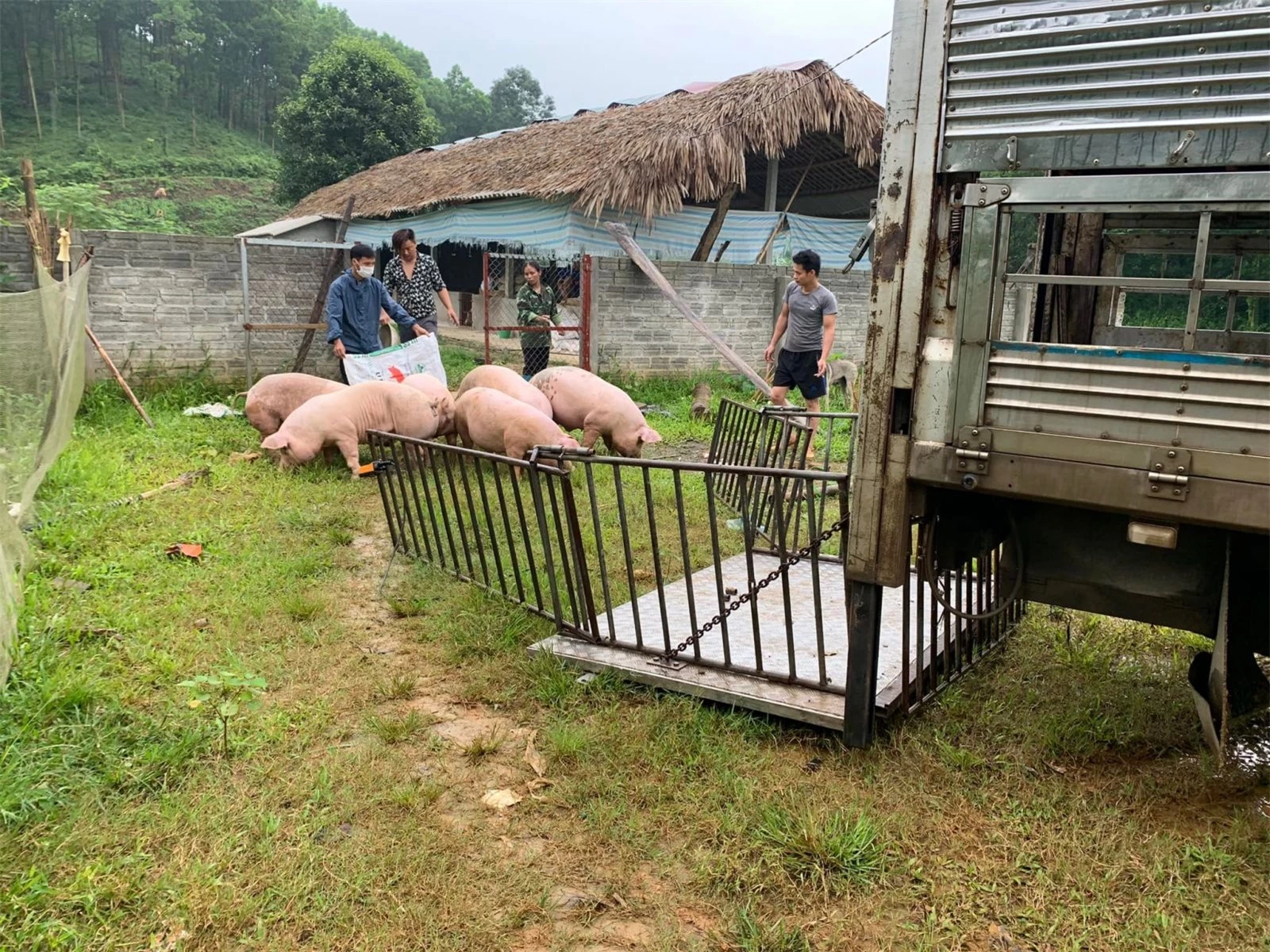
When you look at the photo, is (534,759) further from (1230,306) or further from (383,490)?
(1230,306)

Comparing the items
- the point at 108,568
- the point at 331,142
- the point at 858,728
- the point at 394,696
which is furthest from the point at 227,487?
the point at 331,142

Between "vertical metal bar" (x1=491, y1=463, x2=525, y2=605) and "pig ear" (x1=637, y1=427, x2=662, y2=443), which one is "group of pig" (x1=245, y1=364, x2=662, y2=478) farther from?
"vertical metal bar" (x1=491, y1=463, x2=525, y2=605)

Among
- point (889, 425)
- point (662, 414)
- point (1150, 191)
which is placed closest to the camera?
point (1150, 191)

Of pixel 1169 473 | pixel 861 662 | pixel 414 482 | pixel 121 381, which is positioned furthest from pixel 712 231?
pixel 1169 473

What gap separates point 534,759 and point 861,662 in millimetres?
1224

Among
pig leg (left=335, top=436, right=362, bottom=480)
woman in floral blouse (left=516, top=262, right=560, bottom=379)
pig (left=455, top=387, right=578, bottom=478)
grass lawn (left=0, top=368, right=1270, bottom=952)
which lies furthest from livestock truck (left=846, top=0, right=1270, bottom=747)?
woman in floral blouse (left=516, top=262, right=560, bottom=379)

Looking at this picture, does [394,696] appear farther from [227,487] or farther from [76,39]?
[76,39]

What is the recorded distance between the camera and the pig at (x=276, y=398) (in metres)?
7.92

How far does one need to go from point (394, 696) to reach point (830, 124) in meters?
11.8

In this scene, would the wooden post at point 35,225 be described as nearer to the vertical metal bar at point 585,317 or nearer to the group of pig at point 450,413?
the group of pig at point 450,413

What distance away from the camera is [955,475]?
2.65m

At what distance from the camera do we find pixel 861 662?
3.05 m

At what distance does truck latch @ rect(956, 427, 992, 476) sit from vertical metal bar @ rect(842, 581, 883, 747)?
0.56 meters

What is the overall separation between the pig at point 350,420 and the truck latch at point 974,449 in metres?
5.55
